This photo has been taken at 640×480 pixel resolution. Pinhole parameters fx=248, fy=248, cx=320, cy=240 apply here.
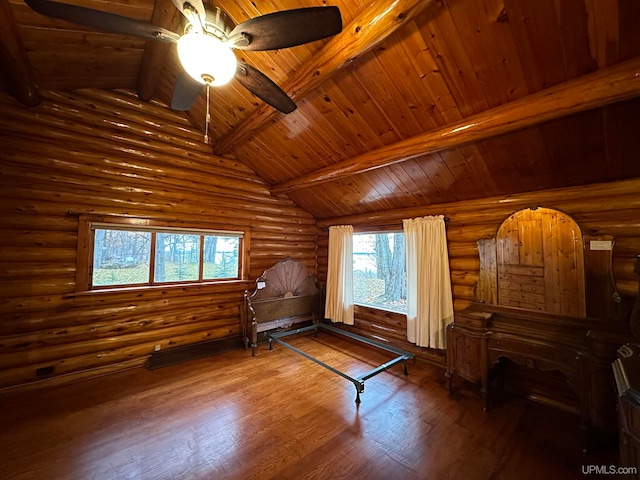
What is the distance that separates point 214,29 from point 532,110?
8.42ft

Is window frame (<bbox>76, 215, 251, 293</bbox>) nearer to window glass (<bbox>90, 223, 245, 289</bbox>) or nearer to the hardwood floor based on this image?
window glass (<bbox>90, 223, 245, 289</bbox>)

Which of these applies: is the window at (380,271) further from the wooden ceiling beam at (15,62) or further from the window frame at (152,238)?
the wooden ceiling beam at (15,62)

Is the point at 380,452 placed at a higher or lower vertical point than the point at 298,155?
lower

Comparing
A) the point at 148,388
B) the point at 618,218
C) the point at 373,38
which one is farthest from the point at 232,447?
the point at 618,218

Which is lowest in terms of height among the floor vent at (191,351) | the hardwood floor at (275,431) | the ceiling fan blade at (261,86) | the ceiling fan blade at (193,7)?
the hardwood floor at (275,431)

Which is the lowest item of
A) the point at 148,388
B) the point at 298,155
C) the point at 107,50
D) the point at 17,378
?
the point at 148,388

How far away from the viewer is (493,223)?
332 cm

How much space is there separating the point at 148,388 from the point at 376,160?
161 inches

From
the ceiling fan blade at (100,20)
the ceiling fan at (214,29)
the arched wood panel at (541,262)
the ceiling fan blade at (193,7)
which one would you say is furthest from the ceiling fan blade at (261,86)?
the arched wood panel at (541,262)

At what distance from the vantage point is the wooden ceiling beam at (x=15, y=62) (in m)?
1.99

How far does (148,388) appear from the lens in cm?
311

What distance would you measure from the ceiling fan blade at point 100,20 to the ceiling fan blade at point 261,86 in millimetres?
445

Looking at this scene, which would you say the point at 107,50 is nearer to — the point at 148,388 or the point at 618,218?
the point at 148,388

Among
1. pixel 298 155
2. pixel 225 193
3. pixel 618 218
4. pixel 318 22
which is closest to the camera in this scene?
pixel 318 22
